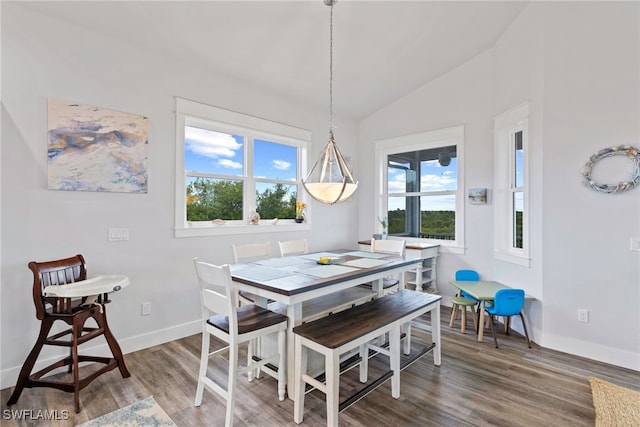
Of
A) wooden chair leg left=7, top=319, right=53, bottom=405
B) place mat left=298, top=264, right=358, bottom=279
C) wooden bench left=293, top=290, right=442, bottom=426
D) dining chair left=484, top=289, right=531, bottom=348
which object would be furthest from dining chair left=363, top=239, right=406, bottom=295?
wooden chair leg left=7, top=319, right=53, bottom=405

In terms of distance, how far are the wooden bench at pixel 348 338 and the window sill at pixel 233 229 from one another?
1.80 m

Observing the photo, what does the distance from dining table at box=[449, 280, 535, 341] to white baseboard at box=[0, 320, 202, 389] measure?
2938 millimetres

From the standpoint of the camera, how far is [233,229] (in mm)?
3715

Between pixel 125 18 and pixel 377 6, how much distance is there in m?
2.23

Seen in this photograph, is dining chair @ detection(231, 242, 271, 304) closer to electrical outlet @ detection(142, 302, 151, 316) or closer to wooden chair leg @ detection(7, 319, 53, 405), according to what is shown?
electrical outlet @ detection(142, 302, 151, 316)

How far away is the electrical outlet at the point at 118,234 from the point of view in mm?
2844

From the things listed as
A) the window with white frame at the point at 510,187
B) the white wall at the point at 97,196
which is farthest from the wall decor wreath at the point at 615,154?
the white wall at the point at 97,196

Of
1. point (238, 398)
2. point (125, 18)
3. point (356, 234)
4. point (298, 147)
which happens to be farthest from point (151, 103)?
point (356, 234)

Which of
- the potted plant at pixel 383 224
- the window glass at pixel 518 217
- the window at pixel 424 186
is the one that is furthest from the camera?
the potted plant at pixel 383 224

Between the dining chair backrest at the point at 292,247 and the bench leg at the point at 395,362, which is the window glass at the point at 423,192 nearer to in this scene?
the dining chair backrest at the point at 292,247

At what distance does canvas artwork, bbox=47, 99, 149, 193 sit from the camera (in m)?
2.57

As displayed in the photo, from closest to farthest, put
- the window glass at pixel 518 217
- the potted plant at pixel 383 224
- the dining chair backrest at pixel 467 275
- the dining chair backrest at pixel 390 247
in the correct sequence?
the dining chair backrest at pixel 390 247 → the window glass at pixel 518 217 → the dining chair backrest at pixel 467 275 → the potted plant at pixel 383 224

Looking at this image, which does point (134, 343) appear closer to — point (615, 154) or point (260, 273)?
point (260, 273)

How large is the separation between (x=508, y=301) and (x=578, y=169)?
4.52ft
